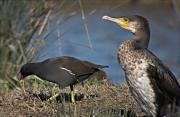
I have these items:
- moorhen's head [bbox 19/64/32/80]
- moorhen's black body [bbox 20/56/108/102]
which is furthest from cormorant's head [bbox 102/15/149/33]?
moorhen's head [bbox 19/64/32/80]

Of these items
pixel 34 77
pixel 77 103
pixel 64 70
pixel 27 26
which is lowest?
pixel 77 103

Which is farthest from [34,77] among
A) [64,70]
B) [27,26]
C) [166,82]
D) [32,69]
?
[166,82]

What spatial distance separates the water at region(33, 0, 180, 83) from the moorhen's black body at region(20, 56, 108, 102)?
38 cm

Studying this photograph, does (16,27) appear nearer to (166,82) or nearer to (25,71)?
(25,71)

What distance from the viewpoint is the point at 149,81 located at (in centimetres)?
621

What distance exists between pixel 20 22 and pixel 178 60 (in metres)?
4.73

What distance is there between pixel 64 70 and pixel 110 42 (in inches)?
31.5

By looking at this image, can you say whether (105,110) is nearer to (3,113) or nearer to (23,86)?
(3,113)

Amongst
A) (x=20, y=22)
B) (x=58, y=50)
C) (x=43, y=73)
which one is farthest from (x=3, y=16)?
(x=43, y=73)

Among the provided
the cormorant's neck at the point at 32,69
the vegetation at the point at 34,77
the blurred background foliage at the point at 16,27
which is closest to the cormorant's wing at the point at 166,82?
the vegetation at the point at 34,77

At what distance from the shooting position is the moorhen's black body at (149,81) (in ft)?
20.3

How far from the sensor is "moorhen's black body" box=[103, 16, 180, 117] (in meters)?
6.18

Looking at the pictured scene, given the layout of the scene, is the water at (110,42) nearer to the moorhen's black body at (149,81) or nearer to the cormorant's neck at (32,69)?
the moorhen's black body at (149,81)

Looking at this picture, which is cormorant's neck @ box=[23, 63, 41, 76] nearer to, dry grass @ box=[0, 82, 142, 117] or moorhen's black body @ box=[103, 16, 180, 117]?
dry grass @ box=[0, 82, 142, 117]
